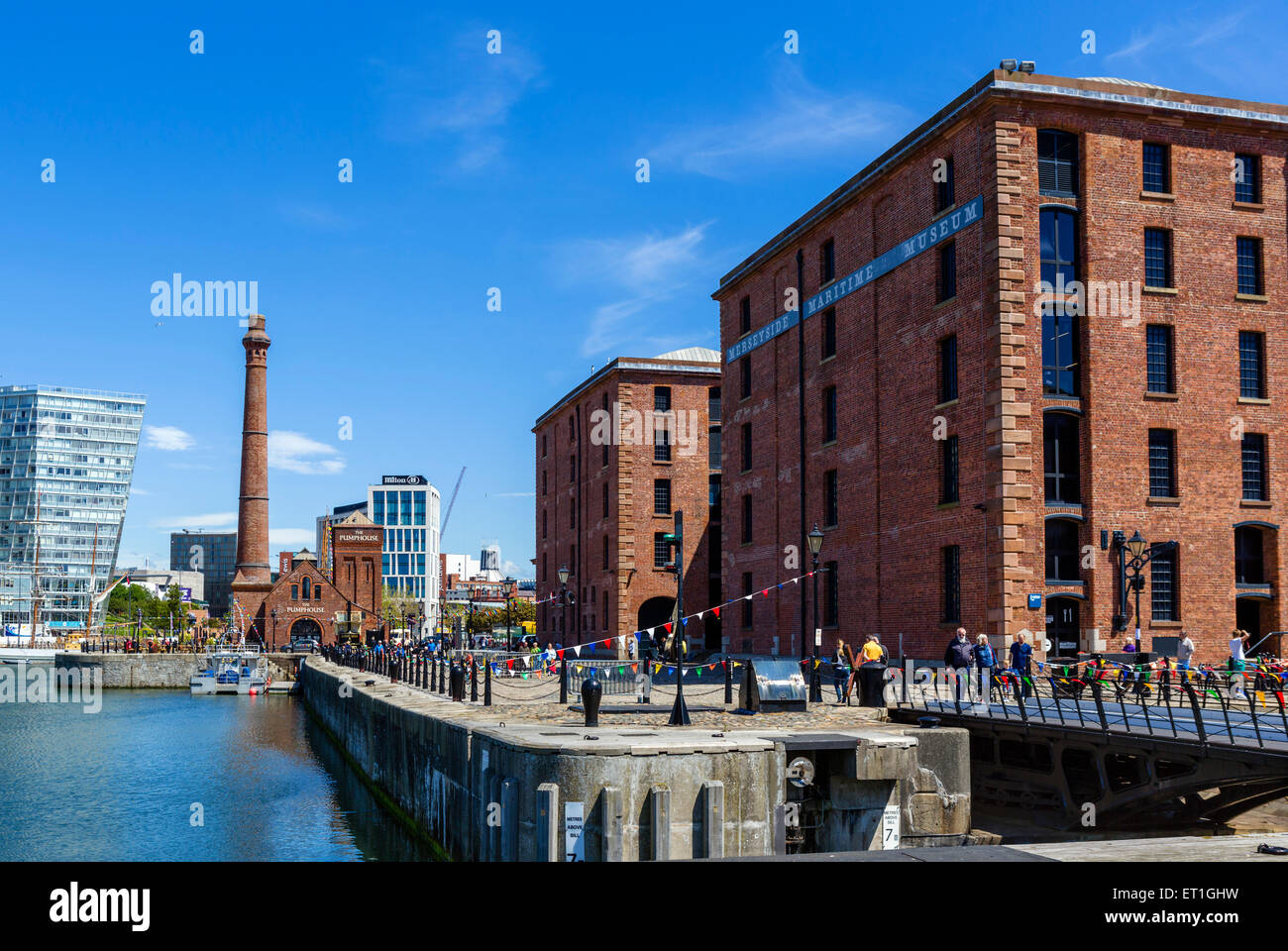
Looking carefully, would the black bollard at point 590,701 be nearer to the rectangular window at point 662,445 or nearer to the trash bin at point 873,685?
the trash bin at point 873,685

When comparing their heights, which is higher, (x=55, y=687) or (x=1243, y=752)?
(x=1243, y=752)

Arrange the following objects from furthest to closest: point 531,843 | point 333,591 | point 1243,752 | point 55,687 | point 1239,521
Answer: point 333,591
point 55,687
point 1239,521
point 1243,752
point 531,843

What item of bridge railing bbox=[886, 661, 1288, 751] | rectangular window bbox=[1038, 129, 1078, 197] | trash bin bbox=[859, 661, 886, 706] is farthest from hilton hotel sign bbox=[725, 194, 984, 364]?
trash bin bbox=[859, 661, 886, 706]

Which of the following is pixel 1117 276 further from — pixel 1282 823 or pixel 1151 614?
pixel 1282 823

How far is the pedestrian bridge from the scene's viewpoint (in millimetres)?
16234

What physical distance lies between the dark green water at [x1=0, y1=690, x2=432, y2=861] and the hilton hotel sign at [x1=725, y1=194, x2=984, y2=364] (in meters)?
22.3

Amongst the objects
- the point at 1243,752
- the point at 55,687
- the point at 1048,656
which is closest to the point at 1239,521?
the point at 1048,656

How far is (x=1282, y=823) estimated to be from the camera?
65.7ft

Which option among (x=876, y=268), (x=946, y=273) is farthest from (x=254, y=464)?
(x=946, y=273)

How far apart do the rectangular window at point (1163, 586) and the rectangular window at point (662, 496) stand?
1290 inches

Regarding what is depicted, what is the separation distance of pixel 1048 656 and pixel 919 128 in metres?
16.1

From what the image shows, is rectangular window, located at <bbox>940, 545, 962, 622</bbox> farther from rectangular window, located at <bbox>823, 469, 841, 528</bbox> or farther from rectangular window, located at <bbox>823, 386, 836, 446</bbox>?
rectangular window, located at <bbox>823, 386, 836, 446</bbox>

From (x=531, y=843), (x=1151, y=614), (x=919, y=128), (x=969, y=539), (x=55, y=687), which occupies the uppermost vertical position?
(x=919, y=128)
